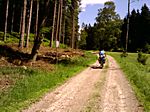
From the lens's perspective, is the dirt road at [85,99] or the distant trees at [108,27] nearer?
the dirt road at [85,99]

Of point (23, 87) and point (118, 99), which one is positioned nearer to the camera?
point (118, 99)

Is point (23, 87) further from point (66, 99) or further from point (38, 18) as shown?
point (38, 18)

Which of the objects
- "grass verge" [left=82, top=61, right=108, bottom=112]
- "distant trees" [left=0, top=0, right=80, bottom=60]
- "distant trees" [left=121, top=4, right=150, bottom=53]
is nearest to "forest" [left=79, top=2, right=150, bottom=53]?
"distant trees" [left=121, top=4, right=150, bottom=53]

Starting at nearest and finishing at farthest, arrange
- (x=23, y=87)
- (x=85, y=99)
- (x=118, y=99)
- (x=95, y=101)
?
1. (x=95, y=101)
2. (x=85, y=99)
3. (x=118, y=99)
4. (x=23, y=87)

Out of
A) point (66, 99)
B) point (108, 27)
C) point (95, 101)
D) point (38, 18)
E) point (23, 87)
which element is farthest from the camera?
point (108, 27)

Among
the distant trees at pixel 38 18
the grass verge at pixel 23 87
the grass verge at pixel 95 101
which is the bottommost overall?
the grass verge at pixel 95 101

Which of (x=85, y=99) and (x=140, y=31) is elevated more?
(x=140, y=31)

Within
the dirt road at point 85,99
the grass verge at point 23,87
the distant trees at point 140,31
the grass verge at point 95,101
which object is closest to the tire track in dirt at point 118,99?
the dirt road at point 85,99

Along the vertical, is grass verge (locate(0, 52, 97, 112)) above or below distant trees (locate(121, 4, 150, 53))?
below

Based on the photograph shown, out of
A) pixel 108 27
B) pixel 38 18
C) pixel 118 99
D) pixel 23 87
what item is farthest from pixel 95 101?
pixel 108 27

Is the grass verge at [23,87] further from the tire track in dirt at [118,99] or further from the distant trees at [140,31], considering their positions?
the distant trees at [140,31]

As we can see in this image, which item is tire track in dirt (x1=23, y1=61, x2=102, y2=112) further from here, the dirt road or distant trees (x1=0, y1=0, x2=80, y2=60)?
distant trees (x1=0, y1=0, x2=80, y2=60)

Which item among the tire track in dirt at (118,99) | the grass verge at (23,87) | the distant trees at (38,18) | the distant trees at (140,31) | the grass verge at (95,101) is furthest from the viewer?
the distant trees at (140,31)

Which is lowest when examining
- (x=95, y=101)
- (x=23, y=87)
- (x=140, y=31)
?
(x=95, y=101)
